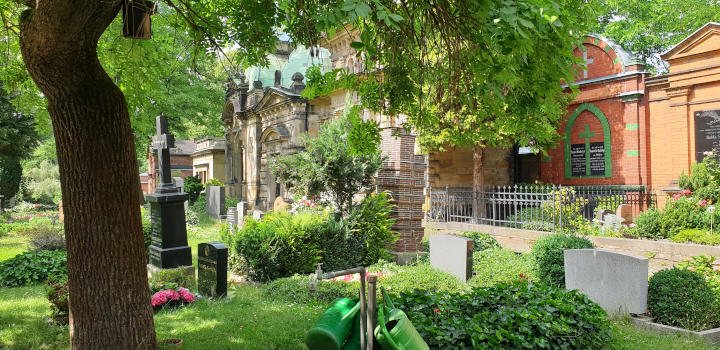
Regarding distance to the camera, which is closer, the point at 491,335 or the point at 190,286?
the point at 491,335

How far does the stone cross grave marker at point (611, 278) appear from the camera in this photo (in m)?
6.93

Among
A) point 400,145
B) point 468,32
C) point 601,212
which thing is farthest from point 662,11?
point 468,32

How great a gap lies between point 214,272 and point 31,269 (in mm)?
4694

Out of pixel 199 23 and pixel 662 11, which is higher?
pixel 662 11

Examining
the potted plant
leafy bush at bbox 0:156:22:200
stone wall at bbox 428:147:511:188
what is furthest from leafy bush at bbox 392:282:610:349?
leafy bush at bbox 0:156:22:200

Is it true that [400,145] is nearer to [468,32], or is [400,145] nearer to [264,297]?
[264,297]

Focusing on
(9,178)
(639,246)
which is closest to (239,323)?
(639,246)

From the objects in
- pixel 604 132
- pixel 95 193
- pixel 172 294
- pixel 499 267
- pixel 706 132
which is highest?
pixel 604 132

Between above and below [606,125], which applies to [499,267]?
below

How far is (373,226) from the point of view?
1162cm

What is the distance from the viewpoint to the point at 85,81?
13.8ft

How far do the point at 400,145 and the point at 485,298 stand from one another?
279 inches

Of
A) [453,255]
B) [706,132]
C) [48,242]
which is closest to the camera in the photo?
[453,255]

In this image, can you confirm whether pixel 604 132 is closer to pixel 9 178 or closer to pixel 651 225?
pixel 651 225
